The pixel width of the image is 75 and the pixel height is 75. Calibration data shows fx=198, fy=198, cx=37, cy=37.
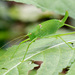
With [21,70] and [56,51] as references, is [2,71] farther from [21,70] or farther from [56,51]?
[56,51]

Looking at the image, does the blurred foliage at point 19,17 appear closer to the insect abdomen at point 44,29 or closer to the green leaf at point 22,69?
the insect abdomen at point 44,29

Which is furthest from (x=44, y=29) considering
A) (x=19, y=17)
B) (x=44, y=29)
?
(x=19, y=17)

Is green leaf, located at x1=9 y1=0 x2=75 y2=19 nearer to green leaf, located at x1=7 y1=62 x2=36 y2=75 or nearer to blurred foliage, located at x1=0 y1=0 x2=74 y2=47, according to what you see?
green leaf, located at x1=7 y1=62 x2=36 y2=75

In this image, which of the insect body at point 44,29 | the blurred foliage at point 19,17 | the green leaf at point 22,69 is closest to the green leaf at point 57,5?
the insect body at point 44,29

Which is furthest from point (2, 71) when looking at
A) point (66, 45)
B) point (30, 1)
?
point (30, 1)

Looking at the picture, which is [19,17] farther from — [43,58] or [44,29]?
[43,58]

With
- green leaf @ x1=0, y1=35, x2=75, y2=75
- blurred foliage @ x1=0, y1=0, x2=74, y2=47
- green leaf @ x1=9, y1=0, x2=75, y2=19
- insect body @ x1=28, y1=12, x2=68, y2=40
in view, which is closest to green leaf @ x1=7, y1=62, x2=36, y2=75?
green leaf @ x1=0, y1=35, x2=75, y2=75

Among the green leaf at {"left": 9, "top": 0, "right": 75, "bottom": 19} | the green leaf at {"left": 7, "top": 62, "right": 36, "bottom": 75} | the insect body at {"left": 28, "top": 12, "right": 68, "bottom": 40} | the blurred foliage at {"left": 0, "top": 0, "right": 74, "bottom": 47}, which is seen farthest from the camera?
the blurred foliage at {"left": 0, "top": 0, "right": 74, "bottom": 47}
